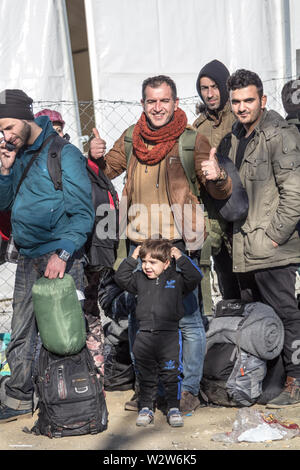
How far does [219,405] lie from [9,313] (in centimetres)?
297

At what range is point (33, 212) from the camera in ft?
12.2

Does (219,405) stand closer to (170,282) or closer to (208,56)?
(170,282)

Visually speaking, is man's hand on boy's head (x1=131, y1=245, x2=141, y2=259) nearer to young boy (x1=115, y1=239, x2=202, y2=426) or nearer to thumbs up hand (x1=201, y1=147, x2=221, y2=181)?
young boy (x1=115, y1=239, x2=202, y2=426)

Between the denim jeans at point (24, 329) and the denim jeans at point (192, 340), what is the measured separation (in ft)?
1.92

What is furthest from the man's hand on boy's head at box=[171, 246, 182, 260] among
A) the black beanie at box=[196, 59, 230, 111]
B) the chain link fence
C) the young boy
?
the chain link fence

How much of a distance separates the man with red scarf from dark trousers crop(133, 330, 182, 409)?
16cm

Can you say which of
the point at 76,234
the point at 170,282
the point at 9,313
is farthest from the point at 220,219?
the point at 9,313

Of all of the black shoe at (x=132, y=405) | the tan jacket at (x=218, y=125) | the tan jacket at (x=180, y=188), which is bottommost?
the black shoe at (x=132, y=405)

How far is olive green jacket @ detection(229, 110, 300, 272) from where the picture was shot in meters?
3.88

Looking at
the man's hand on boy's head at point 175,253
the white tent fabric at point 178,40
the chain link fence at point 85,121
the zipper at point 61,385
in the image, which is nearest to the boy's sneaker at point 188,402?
the zipper at point 61,385

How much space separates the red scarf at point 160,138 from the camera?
386cm

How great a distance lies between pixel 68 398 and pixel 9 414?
1.81 ft

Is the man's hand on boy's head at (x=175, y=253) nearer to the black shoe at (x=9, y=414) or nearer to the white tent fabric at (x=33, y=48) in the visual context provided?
the black shoe at (x=9, y=414)

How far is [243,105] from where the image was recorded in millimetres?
4004
